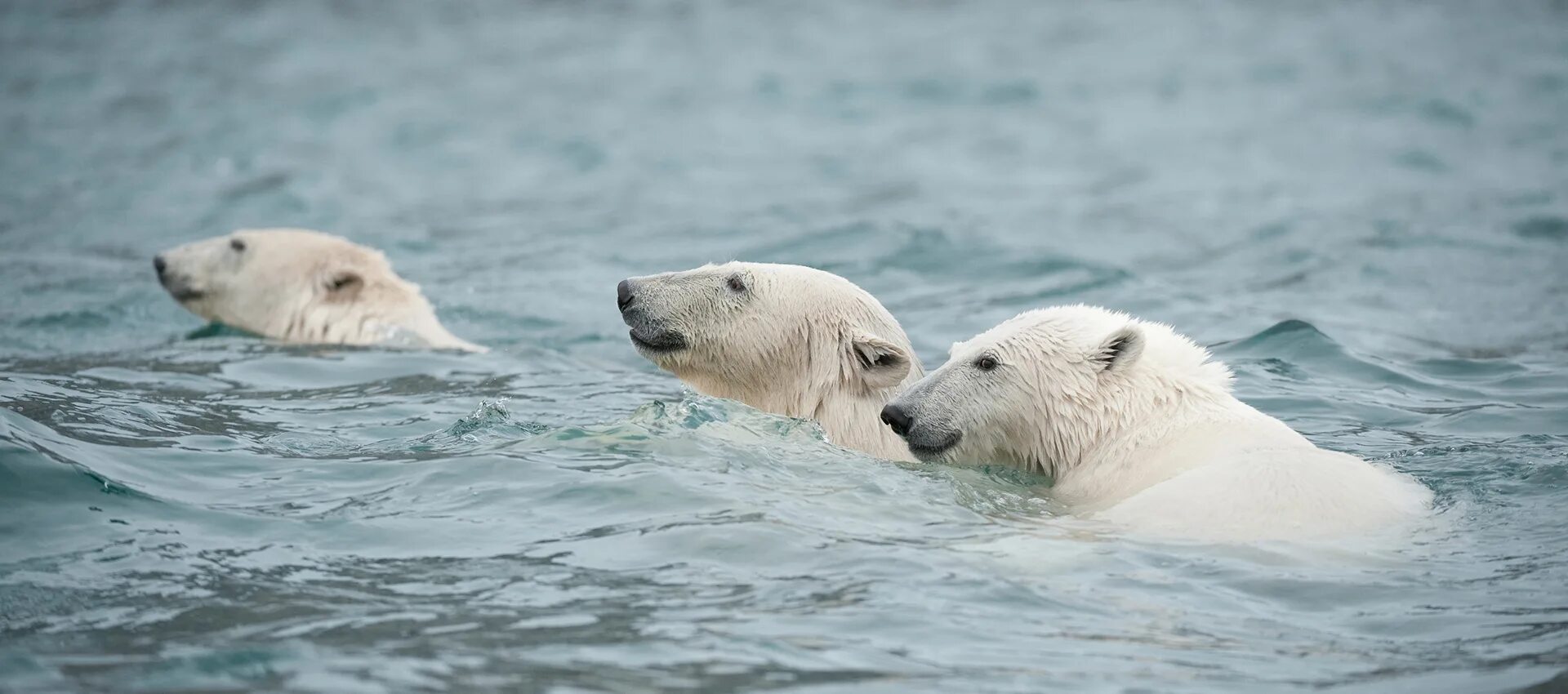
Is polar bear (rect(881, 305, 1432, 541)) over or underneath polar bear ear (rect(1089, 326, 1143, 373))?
underneath

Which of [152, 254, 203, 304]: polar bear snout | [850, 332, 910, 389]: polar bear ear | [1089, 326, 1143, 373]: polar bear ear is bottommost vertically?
[850, 332, 910, 389]: polar bear ear

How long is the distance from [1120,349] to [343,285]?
5145mm

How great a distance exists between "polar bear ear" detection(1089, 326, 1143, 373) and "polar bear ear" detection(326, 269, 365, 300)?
4.92m

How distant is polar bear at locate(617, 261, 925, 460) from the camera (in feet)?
20.1

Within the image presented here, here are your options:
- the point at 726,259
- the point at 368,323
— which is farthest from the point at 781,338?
the point at 726,259

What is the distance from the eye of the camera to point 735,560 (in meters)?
4.64

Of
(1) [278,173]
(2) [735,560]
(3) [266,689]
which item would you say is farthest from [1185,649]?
(1) [278,173]

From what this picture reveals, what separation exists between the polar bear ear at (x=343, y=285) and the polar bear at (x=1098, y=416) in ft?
14.5

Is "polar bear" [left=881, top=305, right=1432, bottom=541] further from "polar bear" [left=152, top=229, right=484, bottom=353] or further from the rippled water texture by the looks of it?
"polar bear" [left=152, top=229, right=484, bottom=353]

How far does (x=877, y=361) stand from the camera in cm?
608

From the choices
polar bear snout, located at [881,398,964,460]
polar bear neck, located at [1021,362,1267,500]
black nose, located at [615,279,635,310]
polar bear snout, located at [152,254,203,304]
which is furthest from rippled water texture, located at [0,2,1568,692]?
polar bear snout, located at [152,254,203,304]

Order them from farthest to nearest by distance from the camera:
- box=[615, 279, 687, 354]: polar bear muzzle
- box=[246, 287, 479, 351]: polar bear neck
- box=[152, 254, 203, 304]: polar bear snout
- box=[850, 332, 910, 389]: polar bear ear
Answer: box=[152, 254, 203, 304]: polar bear snout
box=[246, 287, 479, 351]: polar bear neck
box=[615, 279, 687, 354]: polar bear muzzle
box=[850, 332, 910, 389]: polar bear ear

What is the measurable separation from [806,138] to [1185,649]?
48.2 ft

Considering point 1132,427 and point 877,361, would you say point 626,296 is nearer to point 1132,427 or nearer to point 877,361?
point 877,361
